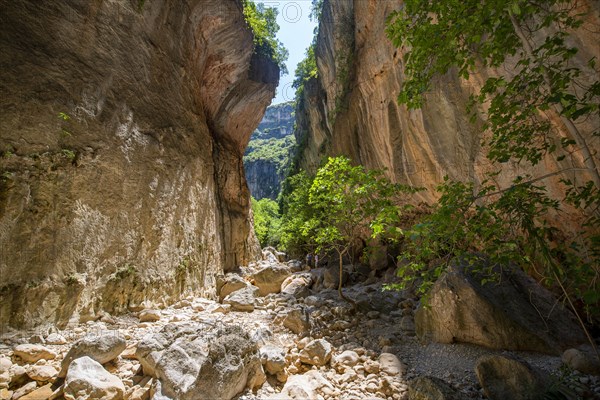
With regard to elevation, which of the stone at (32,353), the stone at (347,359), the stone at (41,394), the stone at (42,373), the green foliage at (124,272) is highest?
the green foliage at (124,272)

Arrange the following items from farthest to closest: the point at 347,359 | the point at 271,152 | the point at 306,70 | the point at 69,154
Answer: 1. the point at 271,152
2. the point at 306,70
3. the point at 69,154
4. the point at 347,359

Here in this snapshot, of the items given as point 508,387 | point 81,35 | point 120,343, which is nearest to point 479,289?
point 508,387

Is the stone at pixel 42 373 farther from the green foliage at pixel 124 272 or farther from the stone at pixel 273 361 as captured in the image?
the stone at pixel 273 361

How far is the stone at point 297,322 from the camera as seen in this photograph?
249 inches

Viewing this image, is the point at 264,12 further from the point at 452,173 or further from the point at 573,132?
the point at 573,132

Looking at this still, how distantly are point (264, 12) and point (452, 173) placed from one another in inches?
786

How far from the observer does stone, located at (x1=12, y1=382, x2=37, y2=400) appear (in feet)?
11.1

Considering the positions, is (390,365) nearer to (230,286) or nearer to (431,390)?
(431,390)

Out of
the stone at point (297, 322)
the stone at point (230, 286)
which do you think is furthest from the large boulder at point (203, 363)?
the stone at point (230, 286)

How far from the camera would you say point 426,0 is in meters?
2.73

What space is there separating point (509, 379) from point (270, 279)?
8.22 meters

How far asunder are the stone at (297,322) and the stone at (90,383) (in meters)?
3.59

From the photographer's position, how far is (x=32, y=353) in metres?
4.07

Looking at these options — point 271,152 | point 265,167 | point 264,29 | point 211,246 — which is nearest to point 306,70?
point 264,29
